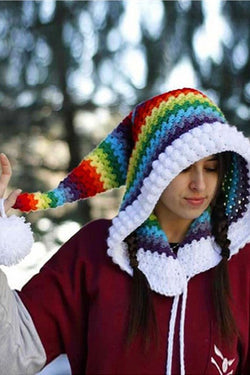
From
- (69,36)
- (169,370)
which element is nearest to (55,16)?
(69,36)

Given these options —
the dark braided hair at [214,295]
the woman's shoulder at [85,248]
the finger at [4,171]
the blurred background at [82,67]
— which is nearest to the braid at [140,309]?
the dark braided hair at [214,295]

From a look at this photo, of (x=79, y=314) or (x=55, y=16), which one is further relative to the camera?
(x=55, y=16)

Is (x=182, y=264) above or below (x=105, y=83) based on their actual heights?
below

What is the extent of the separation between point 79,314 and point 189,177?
40cm

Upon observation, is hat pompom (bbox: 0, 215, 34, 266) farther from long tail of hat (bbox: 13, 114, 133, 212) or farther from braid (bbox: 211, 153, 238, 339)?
braid (bbox: 211, 153, 238, 339)

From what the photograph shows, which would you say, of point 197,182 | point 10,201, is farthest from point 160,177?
point 10,201

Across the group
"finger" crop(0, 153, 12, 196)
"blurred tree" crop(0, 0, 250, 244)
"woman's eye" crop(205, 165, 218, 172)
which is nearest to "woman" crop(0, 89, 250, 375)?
"woman's eye" crop(205, 165, 218, 172)

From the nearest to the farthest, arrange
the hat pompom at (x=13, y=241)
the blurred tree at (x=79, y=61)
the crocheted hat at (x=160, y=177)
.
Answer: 1. the hat pompom at (x=13, y=241)
2. the crocheted hat at (x=160, y=177)
3. the blurred tree at (x=79, y=61)

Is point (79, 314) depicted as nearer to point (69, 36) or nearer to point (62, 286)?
point (62, 286)

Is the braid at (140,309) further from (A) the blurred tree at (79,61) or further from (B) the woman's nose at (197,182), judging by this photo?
(A) the blurred tree at (79,61)

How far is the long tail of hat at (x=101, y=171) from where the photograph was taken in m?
1.52

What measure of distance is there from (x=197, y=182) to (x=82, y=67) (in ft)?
5.80

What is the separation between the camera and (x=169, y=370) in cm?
143

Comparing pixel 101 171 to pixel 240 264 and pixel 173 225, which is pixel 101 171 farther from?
pixel 240 264
